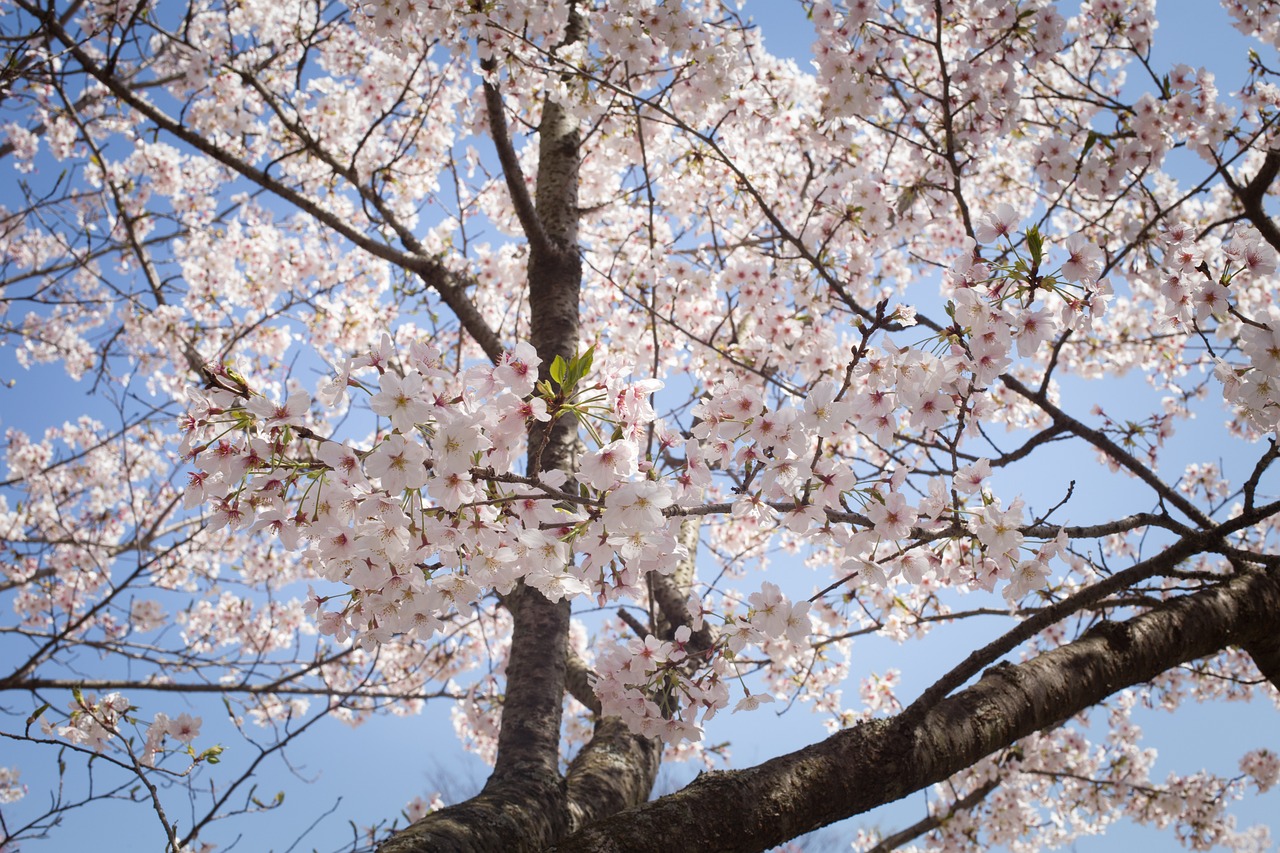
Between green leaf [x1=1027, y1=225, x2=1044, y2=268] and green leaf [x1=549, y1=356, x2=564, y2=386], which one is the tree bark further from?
green leaf [x1=1027, y1=225, x2=1044, y2=268]

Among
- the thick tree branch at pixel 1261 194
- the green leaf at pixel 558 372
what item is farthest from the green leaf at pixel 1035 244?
the thick tree branch at pixel 1261 194

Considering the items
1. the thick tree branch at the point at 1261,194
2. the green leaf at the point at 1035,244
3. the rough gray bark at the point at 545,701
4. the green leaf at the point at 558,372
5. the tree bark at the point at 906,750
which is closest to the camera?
the green leaf at the point at 558,372

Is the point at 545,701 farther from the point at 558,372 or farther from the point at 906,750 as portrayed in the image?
the point at 558,372

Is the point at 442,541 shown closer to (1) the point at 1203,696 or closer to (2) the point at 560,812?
(2) the point at 560,812

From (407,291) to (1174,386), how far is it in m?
6.05

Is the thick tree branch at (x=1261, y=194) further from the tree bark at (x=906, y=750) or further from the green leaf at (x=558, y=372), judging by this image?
the green leaf at (x=558, y=372)

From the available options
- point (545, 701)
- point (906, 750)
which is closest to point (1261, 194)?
point (906, 750)

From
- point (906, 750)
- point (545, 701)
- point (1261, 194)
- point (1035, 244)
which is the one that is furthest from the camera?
point (1261, 194)

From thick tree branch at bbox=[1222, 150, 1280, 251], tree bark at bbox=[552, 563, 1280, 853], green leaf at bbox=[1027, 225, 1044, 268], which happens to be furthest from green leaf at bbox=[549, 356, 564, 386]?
thick tree branch at bbox=[1222, 150, 1280, 251]

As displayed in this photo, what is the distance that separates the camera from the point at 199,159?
7512mm

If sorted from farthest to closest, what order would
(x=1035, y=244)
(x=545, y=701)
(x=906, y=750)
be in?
(x=545, y=701) → (x=906, y=750) → (x=1035, y=244)

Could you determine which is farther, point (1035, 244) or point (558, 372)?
point (1035, 244)

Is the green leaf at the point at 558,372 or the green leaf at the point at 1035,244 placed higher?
the green leaf at the point at 1035,244

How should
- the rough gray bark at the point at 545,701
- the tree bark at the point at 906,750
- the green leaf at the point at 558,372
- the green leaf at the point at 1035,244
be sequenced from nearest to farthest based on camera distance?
the green leaf at the point at 558,372, the tree bark at the point at 906,750, the green leaf at the point at 1035,244, the rough gray bark at the point at 545,701
